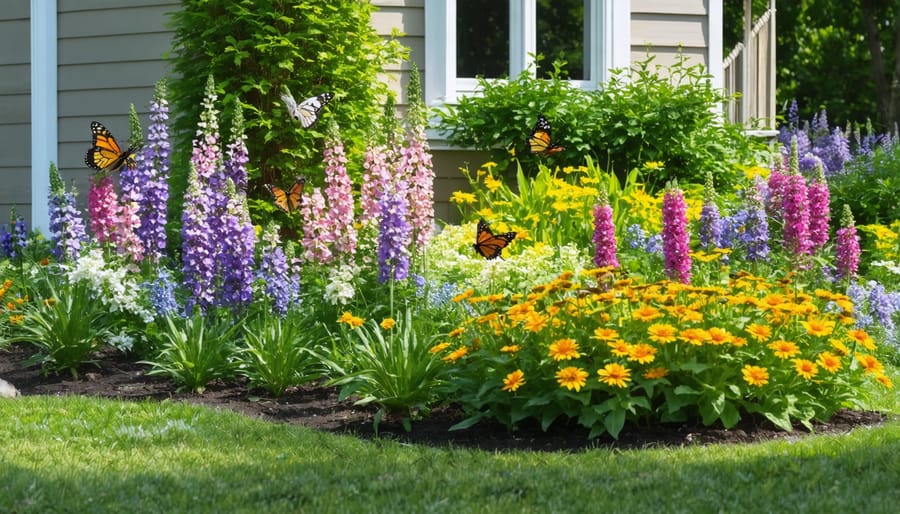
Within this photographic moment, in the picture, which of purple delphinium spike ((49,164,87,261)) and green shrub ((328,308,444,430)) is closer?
green shrub ((328,308,444,430))

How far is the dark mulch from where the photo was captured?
15.4 feet

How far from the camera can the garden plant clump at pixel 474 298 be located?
4746 mm

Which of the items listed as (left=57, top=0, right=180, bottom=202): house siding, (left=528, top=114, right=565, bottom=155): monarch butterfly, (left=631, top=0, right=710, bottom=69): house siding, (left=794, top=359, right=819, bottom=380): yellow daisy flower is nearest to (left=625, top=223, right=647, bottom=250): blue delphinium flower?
(left=528, top=114, right=565, bottom=155): monarch butterfly

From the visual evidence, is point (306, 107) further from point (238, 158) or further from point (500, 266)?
point (500, 266)

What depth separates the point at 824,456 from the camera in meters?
4.12

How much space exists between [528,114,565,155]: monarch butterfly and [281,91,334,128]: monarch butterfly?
1595 mm

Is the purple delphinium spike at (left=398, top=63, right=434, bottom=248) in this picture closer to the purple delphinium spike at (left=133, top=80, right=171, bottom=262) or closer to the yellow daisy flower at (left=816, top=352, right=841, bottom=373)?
the purple delphinium spike at (left=133, top=80, right=171, bottom=262)

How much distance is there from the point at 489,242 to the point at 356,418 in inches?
63.8

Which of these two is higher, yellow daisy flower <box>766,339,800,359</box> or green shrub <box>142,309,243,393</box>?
yellow daisy flower <box>766,339,800,359</box>

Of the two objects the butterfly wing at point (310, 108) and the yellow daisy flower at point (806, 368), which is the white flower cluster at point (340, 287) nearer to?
the butterfly wing at point (310, 108)

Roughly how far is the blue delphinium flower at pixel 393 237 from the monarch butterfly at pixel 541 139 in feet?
8.69

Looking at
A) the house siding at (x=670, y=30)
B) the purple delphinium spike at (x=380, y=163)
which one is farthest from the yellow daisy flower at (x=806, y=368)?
the house siding at (x=670, y=30)

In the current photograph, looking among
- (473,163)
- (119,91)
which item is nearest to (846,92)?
(473,163)

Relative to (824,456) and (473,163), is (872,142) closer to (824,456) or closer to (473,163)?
(473,163)
